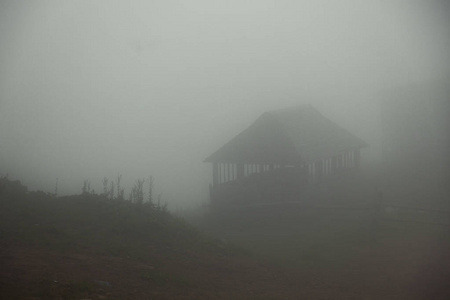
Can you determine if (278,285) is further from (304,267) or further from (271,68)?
(271,68)

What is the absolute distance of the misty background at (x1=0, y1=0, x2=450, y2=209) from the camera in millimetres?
46812

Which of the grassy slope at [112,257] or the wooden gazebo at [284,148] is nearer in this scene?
the grassy slope at [112,257]

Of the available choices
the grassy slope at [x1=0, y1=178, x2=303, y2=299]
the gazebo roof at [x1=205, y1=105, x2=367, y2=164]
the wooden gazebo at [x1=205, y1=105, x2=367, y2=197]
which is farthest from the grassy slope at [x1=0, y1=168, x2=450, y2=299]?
the gazebo roof at [x1=205, y1=105, x2=367, y2=164]

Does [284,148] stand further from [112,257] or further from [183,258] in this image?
[112,257]

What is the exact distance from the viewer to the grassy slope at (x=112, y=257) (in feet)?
30.0

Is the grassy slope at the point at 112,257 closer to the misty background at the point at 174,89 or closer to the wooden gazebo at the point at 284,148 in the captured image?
the wooden gazebo at the point at 284,148

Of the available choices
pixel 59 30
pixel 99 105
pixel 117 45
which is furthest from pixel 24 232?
pixel 59 30

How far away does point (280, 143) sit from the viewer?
958 inches

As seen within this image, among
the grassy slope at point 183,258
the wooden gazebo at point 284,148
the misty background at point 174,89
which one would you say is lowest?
the grassy slope at point 183,258

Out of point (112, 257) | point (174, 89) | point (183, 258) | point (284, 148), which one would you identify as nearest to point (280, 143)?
point (284, 148)

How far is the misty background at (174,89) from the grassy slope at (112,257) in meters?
15.5

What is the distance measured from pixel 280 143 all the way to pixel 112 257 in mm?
14441

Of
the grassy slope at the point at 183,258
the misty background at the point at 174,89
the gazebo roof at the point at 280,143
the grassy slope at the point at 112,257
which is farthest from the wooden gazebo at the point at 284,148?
the grassy slope at the point at 112,257

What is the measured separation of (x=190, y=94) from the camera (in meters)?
94.9
